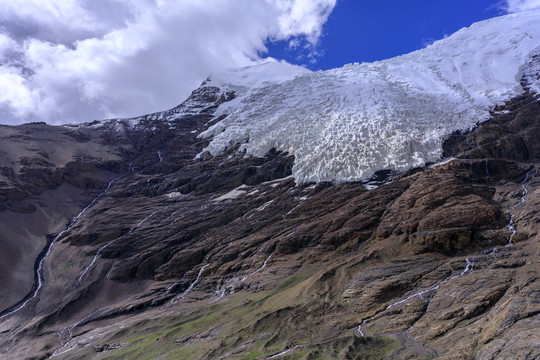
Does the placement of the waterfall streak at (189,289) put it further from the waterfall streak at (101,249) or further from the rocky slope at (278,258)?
the waterfall streak at (101,249)

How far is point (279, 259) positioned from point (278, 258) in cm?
38

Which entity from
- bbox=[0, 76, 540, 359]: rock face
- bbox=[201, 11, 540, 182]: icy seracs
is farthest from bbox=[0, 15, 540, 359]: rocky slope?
bbox=[201, 11, 540, 182]: icy seracs

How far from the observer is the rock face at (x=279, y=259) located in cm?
4453

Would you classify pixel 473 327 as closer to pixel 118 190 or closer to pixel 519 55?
pixel 118 190

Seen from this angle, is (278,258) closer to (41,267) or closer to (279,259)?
(279,259)

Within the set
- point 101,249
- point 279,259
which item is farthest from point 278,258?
point 101,249

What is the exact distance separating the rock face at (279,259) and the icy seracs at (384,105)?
5.71m

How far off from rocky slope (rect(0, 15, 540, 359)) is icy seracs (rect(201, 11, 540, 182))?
16.1 ft

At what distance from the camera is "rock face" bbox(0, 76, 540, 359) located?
146 ft

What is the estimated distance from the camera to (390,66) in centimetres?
16050

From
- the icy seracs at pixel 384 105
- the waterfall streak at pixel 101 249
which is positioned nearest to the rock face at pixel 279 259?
the waterfall streak at pixel 101 249

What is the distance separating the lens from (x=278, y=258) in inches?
2899

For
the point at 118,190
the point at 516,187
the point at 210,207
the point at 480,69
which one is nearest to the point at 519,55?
the point at 480,69

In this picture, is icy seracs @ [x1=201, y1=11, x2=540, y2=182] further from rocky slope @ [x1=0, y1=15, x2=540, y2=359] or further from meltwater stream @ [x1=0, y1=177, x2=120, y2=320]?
meltwater stream @ [x1=0, y1=177, x2=120, y2=320]
